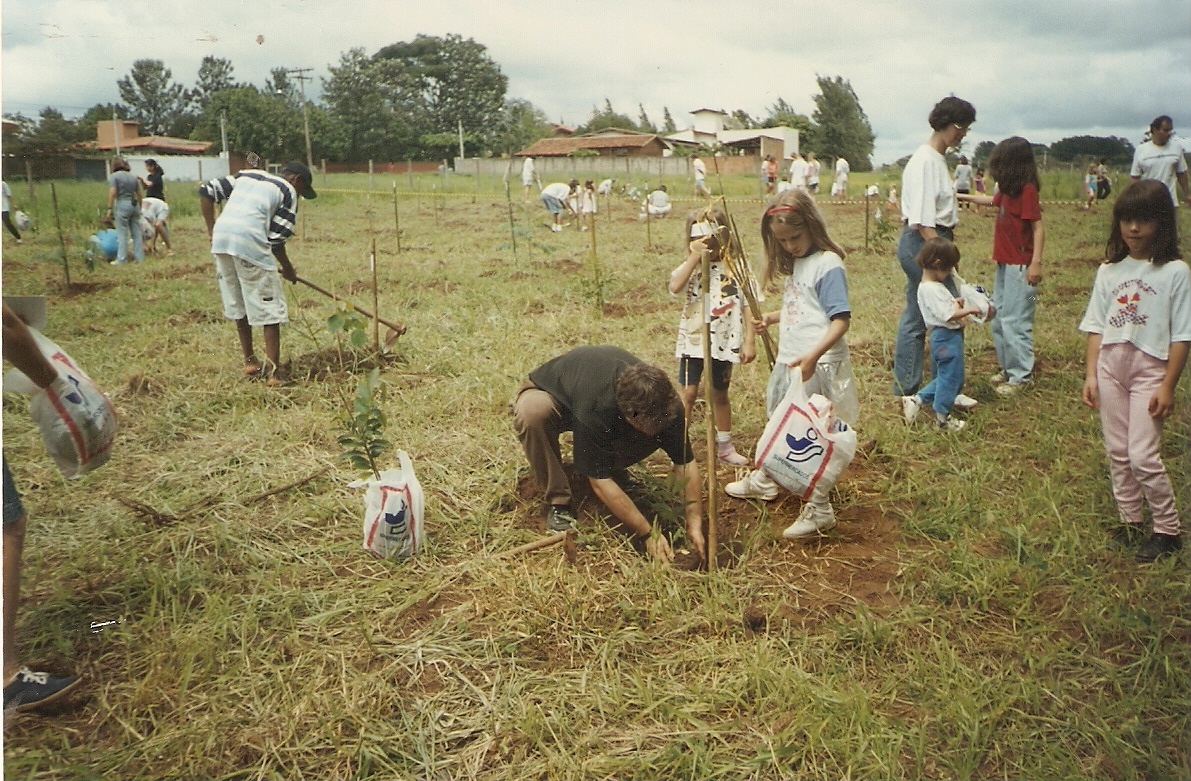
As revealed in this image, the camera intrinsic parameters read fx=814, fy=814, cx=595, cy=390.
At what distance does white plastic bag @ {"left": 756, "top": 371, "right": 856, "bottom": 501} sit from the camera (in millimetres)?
2777

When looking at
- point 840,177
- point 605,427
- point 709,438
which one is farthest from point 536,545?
point 840,177

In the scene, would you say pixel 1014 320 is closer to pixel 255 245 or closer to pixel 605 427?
pixel 605 427

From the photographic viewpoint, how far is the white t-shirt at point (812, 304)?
2.97 meters

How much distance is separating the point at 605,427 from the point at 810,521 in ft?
2.83

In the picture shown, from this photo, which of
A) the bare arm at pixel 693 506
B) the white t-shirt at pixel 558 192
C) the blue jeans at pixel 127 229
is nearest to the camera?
the bare arm at pixel 693 506

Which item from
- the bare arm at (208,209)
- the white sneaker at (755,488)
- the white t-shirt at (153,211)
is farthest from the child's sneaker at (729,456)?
the white t-shirt at (153,211)

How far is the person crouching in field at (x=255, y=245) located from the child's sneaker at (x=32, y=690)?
9.20 feet

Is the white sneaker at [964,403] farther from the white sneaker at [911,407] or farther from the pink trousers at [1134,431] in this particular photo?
the pink trousers at [1134,431]

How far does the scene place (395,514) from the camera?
287 centimetres

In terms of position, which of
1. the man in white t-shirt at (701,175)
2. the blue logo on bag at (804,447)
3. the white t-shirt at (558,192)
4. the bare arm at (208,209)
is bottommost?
the blue logo on bag at (804,447)

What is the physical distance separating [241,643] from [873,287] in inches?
255

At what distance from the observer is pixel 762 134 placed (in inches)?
143

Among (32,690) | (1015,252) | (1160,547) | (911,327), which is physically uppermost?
(1015,252)

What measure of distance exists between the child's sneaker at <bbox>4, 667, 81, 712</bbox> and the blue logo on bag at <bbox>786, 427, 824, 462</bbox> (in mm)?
2283
